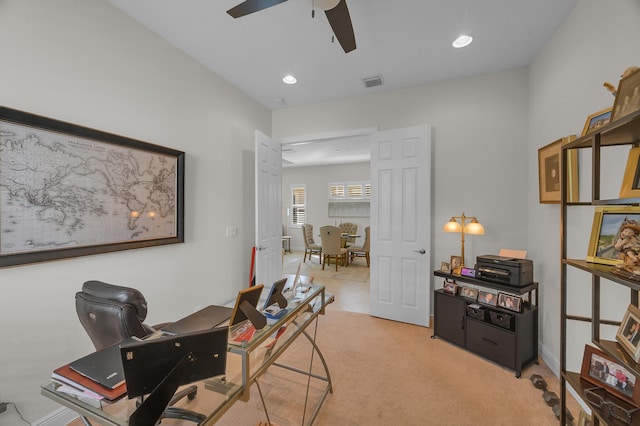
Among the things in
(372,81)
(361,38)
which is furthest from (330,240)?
(361,38)

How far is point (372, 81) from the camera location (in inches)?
122

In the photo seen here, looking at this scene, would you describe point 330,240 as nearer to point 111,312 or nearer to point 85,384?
point 111,312

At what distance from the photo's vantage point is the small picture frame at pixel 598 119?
156cm

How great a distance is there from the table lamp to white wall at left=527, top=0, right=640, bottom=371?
0.54m

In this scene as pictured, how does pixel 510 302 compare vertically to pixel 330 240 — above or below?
below

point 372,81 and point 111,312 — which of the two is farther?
point 372,81

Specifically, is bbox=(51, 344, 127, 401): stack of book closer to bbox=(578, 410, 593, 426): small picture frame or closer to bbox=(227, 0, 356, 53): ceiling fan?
bbox=(227, 0, 356, 53): ceiling fan

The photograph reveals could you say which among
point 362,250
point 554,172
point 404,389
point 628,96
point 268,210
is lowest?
point 404,389

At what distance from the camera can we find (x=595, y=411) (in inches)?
46.1

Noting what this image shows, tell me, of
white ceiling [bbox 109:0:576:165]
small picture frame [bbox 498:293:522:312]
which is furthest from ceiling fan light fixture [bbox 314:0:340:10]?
small picture frame [bbox 498:293:522:312]

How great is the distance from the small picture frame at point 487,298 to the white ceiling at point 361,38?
95.1 inches

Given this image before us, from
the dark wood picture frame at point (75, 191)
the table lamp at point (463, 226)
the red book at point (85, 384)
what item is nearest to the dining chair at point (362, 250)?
the table lamp at point (463, 226)

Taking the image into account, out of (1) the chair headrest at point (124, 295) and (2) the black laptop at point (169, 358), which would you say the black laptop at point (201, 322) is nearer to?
(1) the chair headrest at point (124, 295)

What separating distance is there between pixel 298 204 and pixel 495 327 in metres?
6.90
